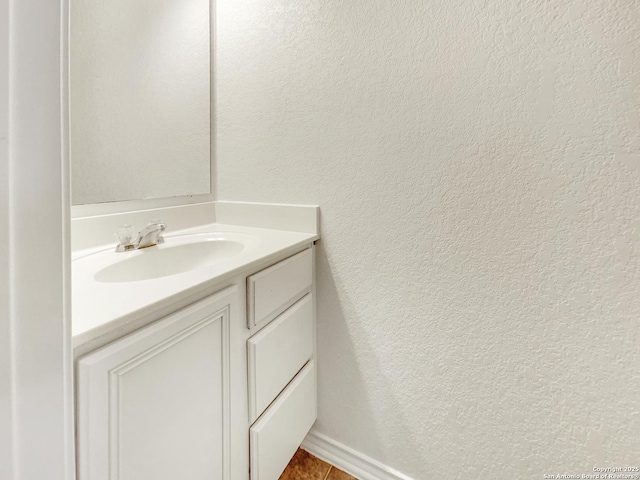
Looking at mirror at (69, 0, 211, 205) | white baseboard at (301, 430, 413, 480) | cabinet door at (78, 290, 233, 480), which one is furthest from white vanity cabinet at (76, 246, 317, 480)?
mirror at (69, 0, 211, 205)

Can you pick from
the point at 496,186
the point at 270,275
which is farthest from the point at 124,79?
the point at 496,186

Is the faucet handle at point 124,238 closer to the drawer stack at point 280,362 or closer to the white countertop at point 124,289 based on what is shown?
the white countertop at point 124,289

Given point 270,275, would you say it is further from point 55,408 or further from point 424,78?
point 424,78

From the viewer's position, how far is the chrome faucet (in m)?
0.97

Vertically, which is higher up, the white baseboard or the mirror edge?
the mirror edge

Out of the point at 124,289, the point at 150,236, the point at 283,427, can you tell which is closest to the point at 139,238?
the point at 150,236

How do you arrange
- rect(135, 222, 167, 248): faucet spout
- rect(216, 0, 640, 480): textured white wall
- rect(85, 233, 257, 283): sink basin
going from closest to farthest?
rect(216, 0, 640, 480): textured white wall → rect(85, 233, 257, 283): sink basin → rect(135, 222, 167, 248): faucet spout

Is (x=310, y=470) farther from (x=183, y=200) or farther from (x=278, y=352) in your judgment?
(x=183, y=200)

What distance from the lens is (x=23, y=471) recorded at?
Answer: 28cm

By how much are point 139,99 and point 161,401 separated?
98cm

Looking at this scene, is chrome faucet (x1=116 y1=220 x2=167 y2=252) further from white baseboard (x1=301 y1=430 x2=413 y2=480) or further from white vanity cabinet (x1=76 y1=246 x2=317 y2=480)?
white baseboard (x1=301 y1=430 x2=413 y2=480)

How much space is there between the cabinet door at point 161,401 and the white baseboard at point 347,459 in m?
0.56

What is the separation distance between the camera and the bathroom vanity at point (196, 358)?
0.50 m

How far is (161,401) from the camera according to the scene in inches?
23.0
